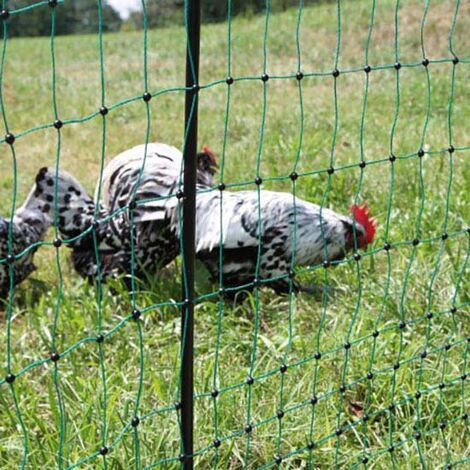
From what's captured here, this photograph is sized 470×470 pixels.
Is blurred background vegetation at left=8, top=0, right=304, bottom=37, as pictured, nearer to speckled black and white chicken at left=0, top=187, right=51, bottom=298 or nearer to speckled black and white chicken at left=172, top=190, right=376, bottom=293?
speckled black and white chicken at left=0, top=187, right=51, bottom=298

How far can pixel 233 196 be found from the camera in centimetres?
371

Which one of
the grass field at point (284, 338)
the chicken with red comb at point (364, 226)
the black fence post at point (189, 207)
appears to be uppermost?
the black fence post at point (189, 207)

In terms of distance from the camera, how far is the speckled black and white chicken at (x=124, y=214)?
3799 millimetres

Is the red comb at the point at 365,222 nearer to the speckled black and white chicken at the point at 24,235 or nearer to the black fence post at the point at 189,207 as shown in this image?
the speckled black and white chicken at the point at 24,235

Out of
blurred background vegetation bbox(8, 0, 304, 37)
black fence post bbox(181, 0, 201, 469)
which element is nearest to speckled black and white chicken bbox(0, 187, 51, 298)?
black fence post bbox(181, 0, 201, 469)

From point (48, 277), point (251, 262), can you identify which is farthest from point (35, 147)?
point (251, 262)

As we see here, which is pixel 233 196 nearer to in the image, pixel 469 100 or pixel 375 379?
pixel 375 379

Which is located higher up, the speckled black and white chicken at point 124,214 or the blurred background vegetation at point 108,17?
the blurred background vegetation at point 108,17

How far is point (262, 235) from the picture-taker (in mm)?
3543

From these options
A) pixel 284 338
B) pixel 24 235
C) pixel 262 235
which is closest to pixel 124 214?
pixel 24 235

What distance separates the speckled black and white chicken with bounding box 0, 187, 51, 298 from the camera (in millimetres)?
3711

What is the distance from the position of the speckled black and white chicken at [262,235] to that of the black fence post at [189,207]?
147cm

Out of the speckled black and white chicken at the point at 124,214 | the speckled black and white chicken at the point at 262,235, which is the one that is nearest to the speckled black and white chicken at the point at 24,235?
the speckled black and white chicken at the point at 124,214

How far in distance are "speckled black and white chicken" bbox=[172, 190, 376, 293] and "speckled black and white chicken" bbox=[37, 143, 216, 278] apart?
0.18 metres
